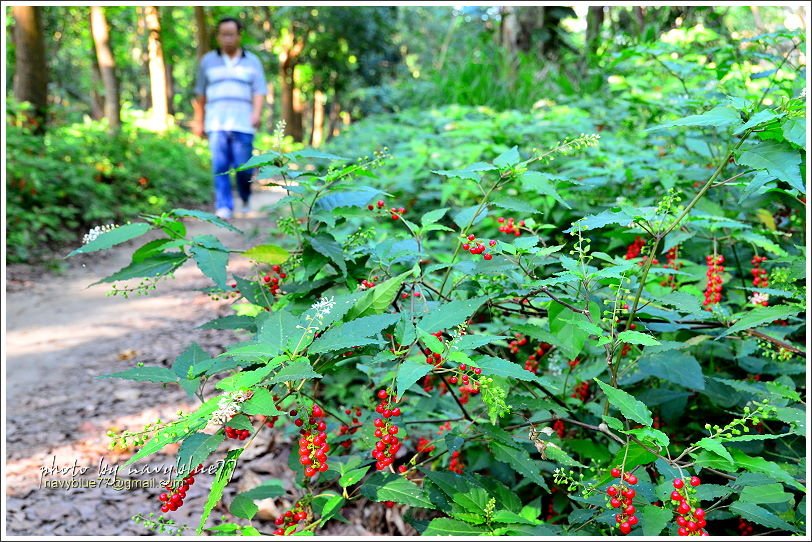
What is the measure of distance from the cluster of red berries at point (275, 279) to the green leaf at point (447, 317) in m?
0.55

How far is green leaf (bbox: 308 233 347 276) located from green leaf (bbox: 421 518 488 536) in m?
0.61

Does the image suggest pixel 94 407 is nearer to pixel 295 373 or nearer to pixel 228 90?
pixel 295 373

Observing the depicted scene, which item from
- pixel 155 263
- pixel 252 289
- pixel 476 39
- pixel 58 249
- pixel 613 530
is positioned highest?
pixel 476 39

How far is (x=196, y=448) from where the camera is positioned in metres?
1.16

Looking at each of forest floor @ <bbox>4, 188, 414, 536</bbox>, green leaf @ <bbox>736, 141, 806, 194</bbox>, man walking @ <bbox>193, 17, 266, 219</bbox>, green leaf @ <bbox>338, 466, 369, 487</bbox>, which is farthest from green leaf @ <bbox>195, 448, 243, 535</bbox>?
man walking @ <bbox>193, 17, 266, 219</bbox>

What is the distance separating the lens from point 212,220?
161 cm

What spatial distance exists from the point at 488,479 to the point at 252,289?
0.79 metres

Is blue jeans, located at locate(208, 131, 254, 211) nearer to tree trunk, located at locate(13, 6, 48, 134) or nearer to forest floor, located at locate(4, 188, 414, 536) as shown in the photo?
forest floor, located at locate(4, 188, 414, 536)

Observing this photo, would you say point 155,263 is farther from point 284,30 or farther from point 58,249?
point 284,30

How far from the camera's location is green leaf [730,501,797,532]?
1325 millimetres

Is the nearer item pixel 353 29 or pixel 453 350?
pixel 453 350

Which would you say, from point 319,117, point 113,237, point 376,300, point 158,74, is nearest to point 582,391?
point 376,300

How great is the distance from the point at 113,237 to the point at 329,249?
491 mm

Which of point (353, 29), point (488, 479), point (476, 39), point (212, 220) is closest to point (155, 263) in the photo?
point (212, 220)
